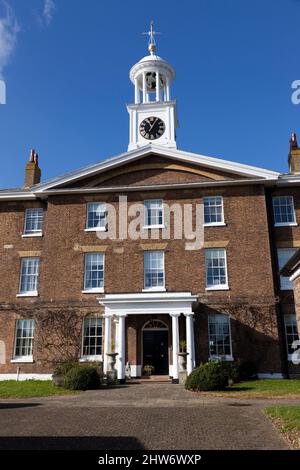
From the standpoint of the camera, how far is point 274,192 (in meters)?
26.3

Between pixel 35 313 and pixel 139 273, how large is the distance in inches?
251

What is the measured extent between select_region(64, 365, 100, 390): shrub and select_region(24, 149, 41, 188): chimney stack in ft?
46.3

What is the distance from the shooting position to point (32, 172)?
29.4 m

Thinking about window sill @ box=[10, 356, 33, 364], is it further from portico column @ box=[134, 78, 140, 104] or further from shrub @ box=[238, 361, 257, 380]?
portico column @ box=[134, 78, 140, 104]

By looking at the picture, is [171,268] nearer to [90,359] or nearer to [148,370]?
[148,370]

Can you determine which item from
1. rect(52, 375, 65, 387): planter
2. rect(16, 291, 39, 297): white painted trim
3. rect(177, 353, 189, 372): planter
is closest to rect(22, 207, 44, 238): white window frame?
rect(16, 291, 39, 297): white painted trim

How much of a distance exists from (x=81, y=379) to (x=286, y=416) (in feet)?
35.3

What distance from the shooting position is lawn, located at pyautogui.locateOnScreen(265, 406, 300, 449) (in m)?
8.85

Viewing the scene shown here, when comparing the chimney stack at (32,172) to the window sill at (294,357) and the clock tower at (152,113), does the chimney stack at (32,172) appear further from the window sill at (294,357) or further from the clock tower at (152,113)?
the window sill at (294,357)

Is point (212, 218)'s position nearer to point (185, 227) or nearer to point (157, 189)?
point (185, 227)

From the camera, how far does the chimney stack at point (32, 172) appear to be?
96.0 ft

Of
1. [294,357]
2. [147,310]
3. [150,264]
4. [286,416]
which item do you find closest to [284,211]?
[294,357]

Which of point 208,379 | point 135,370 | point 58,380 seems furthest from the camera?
point 135,370

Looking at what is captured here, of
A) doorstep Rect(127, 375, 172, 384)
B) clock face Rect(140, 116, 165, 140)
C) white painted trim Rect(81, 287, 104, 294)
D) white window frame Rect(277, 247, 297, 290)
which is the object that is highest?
clock face Rect(140, 116, 165, 140)
